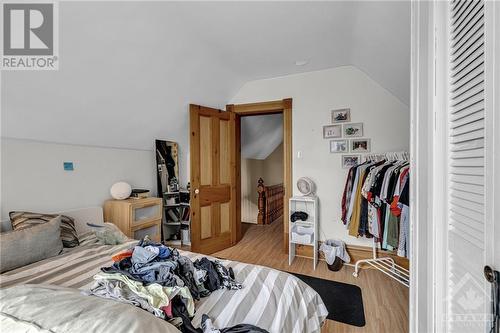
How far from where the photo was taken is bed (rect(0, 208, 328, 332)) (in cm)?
A: 107

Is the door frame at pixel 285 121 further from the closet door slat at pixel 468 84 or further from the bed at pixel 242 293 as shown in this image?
the closet door slat at pixel 468 84

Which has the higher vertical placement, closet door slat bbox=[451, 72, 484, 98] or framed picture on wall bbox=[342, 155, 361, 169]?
closet door slat bbox=[451, 72, 484, 98]

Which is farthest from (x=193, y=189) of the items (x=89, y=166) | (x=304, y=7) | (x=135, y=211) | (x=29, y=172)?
(x=304, y=7)

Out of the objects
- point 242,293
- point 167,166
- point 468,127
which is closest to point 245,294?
point 242,293

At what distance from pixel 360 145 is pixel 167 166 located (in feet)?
9.40

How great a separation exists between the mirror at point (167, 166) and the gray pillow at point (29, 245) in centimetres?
166

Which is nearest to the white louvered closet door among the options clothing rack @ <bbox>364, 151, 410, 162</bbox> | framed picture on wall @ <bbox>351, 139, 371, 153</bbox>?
clothing rack @ <bbox>364, 151, 410, 162</bbox>

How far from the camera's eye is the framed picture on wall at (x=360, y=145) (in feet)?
9.20

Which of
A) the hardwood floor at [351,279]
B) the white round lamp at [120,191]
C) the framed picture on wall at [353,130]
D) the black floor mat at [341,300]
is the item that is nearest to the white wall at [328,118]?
the framed picture on wall at [353,130]

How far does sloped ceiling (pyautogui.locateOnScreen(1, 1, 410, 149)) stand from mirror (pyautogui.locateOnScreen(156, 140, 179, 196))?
488 millimetres

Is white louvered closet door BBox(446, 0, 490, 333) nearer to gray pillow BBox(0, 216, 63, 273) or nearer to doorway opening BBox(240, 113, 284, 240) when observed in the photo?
gray pillow BBox(0, 216, 63, 273)

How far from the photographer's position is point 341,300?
211 centimetres

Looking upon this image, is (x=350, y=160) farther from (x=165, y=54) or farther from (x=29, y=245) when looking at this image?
(x=29, y=245)

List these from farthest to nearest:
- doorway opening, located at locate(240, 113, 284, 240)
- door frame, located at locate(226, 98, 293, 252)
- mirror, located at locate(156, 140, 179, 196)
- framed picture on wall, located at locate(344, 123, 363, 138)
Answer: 1. doorway opening, located at locate(240, 113, 284, 240)
2. mirror, located at locate(156, 140, 179, 196)
3. door frame, located at locate(226, 98, 293, 252)
4. framed picture on wall, located at locate(344, 123, 363, 138)
